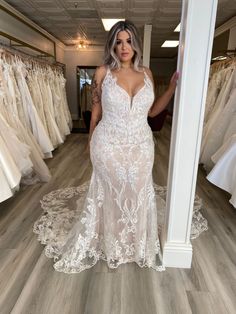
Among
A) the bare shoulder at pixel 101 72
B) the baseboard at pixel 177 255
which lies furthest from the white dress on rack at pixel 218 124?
the bare shoulder at pixel 101 72

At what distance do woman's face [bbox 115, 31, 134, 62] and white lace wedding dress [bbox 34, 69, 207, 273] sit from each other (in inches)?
5.4

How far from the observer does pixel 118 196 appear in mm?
1792

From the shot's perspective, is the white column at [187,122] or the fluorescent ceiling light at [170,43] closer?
the white column at [187,122]

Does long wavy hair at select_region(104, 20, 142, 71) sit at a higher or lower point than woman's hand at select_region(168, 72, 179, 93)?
higher

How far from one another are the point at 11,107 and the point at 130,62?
1931 mm

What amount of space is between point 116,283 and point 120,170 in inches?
29.5

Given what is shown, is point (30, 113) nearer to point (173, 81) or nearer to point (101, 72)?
point (101, 72)

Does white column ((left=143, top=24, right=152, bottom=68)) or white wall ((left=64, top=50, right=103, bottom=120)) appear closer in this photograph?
white column ((left=143, top=24, right=152, bottom=68))

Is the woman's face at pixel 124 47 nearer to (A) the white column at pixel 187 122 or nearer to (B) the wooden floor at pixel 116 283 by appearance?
(A) the white column at pixel 187 122

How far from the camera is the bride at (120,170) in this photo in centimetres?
165

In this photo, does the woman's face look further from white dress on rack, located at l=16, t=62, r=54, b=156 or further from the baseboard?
white dress on rack, located at l=16, t=62, r=54, b=156

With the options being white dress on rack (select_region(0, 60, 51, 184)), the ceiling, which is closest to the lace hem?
white dress on rack (select_region(0, 60, 51, 184))

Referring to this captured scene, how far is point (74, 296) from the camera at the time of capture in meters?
1.58

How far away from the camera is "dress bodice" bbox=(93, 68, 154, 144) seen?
1.63 metres
